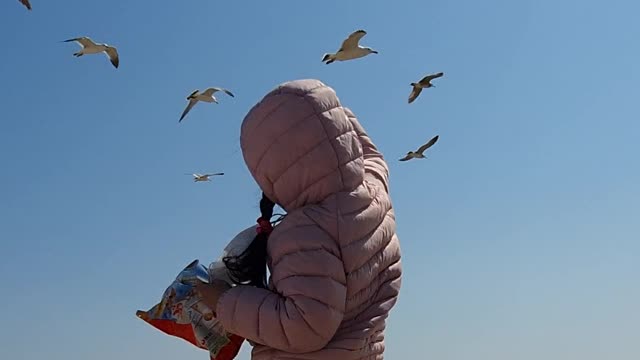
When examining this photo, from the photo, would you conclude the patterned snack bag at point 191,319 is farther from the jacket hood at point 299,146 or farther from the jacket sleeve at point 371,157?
the jacket sleeve at point 371,157

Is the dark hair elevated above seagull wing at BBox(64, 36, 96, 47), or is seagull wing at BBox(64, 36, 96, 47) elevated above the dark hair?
seagull wing at BBox(64, 36, 96, 47)

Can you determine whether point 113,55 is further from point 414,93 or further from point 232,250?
point 232,250

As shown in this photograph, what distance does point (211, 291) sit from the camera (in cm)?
385

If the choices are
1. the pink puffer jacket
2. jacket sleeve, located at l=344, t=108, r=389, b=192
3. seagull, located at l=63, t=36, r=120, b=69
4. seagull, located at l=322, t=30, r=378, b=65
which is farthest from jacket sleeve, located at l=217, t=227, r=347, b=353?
seagull, located at l=63, t=36, r=120, b=69

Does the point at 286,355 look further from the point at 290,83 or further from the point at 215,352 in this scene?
the point at 290,83

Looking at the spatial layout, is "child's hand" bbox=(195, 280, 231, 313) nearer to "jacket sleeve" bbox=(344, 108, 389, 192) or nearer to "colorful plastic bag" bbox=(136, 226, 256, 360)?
Result: "colorful plastic bag" bbox=(136, 226, 256, 360)

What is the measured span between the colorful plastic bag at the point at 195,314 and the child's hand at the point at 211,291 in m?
0.05

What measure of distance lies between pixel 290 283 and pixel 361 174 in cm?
56

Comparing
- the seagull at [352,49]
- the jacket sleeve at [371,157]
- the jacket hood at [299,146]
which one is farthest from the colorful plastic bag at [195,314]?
the seagull at [352,49]

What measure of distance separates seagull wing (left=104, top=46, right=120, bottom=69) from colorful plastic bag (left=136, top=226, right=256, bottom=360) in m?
3.38

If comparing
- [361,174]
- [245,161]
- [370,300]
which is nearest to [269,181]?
[245,161]

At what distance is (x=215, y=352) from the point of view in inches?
153

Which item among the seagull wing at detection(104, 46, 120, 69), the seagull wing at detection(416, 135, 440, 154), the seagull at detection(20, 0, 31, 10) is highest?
the seagull at detection(20, 0, 31, 10)

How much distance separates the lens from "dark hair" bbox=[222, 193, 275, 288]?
380 centimetres
